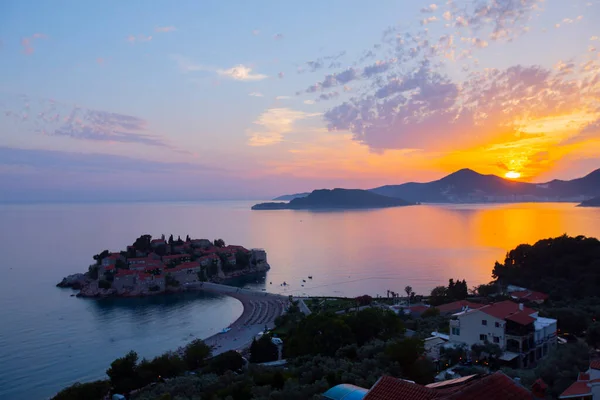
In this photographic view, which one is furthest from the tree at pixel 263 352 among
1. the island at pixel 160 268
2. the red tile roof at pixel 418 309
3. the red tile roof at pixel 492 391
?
the island at pixel 160 268

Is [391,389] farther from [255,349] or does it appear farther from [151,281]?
[151,281]

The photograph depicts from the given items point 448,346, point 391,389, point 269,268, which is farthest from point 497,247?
point 391,389

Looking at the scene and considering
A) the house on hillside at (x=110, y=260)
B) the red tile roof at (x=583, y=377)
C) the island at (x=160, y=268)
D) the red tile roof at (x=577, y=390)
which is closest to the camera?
the red tile roof at (x=577, y=390)

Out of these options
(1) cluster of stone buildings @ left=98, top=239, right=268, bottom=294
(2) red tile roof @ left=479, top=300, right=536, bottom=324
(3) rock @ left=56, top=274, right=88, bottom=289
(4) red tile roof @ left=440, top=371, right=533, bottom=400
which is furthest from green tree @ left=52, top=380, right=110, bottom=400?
(3) rock @ left=56, top=274, right=88, bottom=289

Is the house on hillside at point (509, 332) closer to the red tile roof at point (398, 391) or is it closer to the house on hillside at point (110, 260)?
the red tile roof at point (398, 391)

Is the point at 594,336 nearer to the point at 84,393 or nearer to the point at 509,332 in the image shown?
the point at 509,332

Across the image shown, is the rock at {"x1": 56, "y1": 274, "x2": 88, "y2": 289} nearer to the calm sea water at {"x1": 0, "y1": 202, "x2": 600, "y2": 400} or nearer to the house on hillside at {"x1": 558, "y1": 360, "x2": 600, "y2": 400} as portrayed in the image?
the calm sea water at {"x1": 0, "y1": 202, "x2": 600, "y2": 400}

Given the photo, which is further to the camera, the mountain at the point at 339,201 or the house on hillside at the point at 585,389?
the mountain at the point at 339,201
